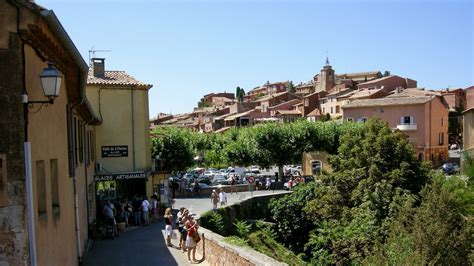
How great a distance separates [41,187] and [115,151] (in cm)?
1865

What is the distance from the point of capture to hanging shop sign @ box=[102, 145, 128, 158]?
26.5m

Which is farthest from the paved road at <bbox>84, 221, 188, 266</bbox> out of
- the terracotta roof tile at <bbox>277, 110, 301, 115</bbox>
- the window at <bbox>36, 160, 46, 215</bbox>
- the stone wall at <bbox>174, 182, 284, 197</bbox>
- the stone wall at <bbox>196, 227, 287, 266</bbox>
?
the terracotta roof tile at <bbox>277, 110, 301, 115</bbox>

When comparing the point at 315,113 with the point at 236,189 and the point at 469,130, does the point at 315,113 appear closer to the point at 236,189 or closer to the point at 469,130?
the point at 469,130

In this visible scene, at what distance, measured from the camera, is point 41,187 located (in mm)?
8359

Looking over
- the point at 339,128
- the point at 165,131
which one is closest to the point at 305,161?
the point at 339,128

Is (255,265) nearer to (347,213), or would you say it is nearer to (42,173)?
(42,173)

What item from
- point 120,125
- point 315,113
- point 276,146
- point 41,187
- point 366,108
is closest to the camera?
point 41,187

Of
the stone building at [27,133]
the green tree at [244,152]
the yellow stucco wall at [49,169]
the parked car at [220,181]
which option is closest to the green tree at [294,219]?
the green tree at [244,152]

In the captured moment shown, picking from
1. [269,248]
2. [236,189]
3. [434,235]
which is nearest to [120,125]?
[269,248]

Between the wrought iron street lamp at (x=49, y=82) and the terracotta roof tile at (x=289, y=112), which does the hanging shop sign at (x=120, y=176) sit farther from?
the terracotta roof tile at (x=289, y=112)

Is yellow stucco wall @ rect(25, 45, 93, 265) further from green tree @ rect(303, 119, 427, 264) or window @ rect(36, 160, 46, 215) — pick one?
green tree @ rect(303, 119, 427, 264)

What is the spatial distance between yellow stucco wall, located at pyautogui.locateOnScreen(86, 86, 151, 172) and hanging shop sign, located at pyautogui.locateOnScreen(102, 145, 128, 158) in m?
0.16

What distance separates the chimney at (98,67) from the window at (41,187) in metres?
19.5

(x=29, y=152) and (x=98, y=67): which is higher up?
(x=98, y=67)
